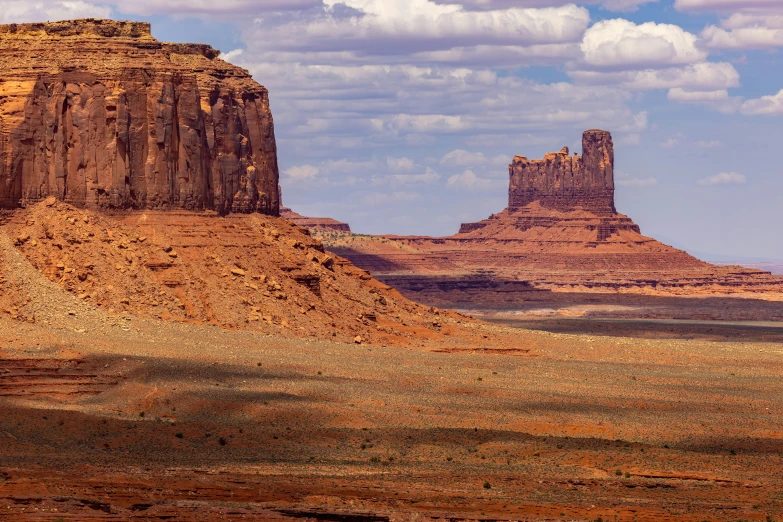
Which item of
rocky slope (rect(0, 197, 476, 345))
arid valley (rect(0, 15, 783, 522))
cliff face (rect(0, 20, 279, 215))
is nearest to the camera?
arid valley (rect(0, 15, 783, 522))

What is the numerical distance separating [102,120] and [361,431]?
3058 centimetres

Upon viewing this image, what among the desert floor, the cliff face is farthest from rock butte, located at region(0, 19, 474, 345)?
the desert floor

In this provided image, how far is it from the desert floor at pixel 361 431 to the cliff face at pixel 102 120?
928 cm

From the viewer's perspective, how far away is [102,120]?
79875 millimetres

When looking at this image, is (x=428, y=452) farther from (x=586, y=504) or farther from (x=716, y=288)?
(x=716, y=288)

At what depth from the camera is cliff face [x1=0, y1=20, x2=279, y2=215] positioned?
7962cm

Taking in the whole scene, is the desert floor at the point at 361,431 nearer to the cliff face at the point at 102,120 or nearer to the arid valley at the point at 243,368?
the arid valley at the point at 243,368

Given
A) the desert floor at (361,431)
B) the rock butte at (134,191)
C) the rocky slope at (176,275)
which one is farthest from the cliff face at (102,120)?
the desert floor at (361,431)

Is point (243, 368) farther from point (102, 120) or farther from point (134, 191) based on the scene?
point (102, 120)

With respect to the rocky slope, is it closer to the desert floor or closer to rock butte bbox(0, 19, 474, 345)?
rock butte bbox(0, 19, 474, 345)

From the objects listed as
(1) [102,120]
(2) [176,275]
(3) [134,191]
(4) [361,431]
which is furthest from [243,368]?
(1) [102,120]

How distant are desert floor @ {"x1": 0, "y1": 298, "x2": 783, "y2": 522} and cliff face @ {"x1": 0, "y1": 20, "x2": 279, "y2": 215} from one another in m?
9.28

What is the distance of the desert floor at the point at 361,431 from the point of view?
40469mm

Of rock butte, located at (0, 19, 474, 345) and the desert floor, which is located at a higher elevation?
rock butte, located at (0, 19, 474, 345)
